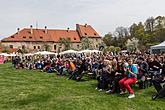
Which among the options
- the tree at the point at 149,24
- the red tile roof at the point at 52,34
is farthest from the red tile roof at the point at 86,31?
the tree at the point at 149,24

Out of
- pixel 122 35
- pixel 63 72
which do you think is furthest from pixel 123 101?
pixel 122 35

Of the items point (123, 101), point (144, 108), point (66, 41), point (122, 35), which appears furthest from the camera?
point (122, 35)

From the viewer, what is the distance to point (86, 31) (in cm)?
10338

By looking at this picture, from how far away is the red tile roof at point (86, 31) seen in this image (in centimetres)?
10181

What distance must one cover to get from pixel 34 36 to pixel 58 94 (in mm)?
84654

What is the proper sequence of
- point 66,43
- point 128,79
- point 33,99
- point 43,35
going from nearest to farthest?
1. point 33,99
2. point 128,79
3. point 66,43
4. point 43,35

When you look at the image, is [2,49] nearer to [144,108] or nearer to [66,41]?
[66,41]

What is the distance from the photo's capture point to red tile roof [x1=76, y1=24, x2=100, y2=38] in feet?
334

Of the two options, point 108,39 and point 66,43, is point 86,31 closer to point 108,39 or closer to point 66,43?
point 108,39

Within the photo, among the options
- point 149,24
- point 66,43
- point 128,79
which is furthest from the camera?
point 149,24

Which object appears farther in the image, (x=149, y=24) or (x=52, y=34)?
(x=52, y=34)

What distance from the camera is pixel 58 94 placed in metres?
11.2

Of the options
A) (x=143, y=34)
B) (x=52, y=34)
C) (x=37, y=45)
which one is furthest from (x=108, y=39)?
(x=37, y=45)

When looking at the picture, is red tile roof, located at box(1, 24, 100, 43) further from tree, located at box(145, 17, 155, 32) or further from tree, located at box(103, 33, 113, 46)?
tree, located at box(145, 17, 155, 32)
